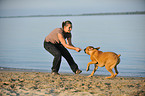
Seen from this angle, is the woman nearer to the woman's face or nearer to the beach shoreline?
the woman's face

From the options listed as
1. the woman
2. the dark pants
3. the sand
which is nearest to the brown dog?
the sand

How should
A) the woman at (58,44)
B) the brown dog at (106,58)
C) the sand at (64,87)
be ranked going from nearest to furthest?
the sand at (64,87) → the brown dog at (106,58) → the woman at (58,44)

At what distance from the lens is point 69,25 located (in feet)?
27.2

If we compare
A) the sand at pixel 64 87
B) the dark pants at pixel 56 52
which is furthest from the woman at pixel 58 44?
the sand at pixel 64 87

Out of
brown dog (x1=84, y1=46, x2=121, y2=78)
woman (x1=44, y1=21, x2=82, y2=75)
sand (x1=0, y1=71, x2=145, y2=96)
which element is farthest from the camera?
woman (x1=44, y1=21, x2=82, y2=75)

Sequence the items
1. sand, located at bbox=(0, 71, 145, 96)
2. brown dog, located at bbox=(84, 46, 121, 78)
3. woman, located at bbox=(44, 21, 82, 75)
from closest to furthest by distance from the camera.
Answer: sand, located at bbox=(0, 71, 145, 96)
brown dog, located at bbox=(84, 46, 121, 78)
woman, located at bbox=(44, 21, 82, 75)

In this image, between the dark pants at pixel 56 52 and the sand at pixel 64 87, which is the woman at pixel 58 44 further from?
the sand at pixel 64 87

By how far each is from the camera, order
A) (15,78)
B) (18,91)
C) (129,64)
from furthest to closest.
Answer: (129,64)
(15,78)
(18,91)

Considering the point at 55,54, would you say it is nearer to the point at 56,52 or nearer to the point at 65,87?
the point at 56,52

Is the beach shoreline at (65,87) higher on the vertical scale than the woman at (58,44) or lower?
lower

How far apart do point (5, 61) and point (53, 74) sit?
4.15 meters

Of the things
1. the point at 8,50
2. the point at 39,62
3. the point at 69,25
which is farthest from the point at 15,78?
the point at 8,50

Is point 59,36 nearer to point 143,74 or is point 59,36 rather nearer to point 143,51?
point 143,74

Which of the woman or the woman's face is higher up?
the woman's face
